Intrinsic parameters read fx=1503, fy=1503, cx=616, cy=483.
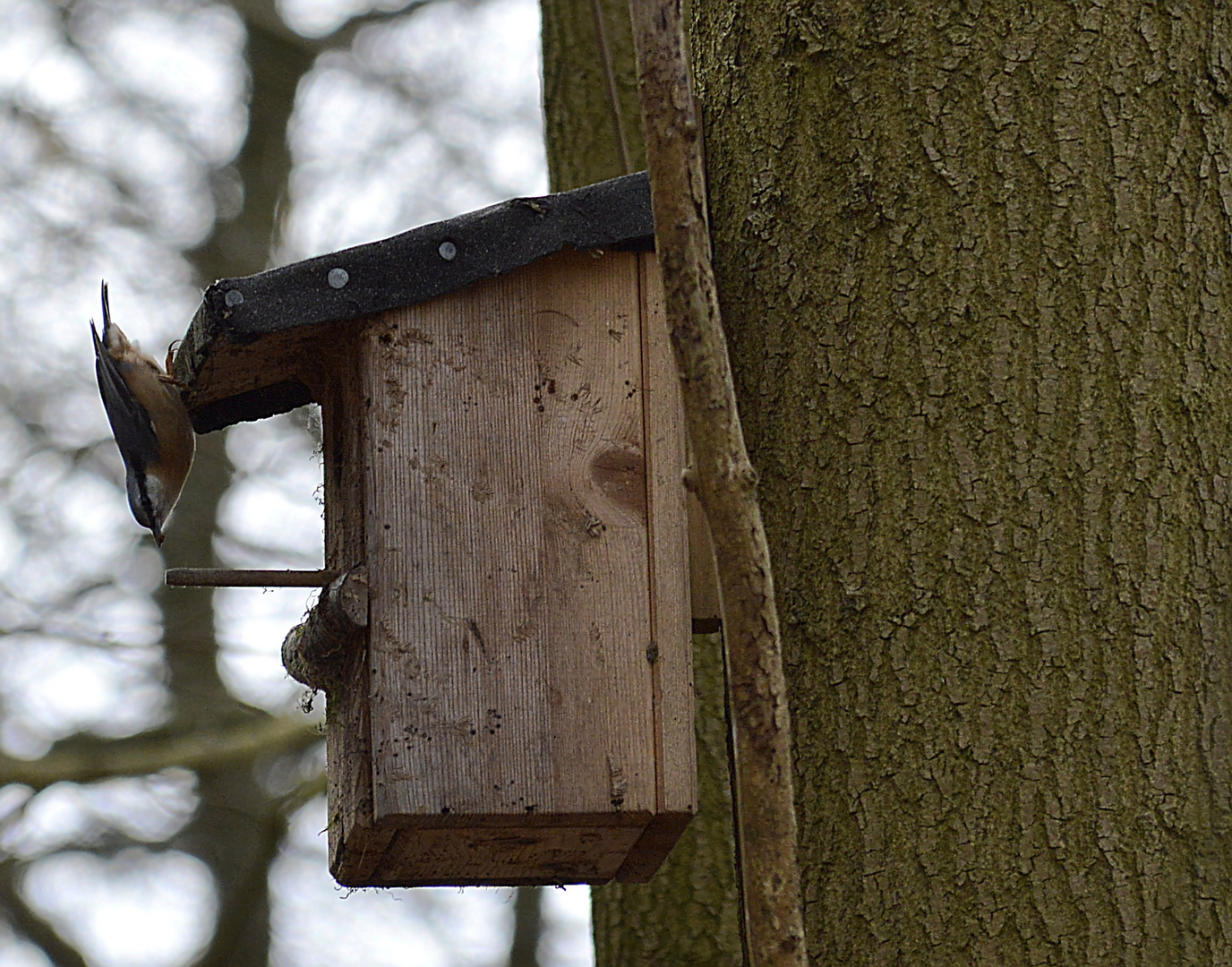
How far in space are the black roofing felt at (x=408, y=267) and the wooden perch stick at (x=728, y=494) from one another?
71cm

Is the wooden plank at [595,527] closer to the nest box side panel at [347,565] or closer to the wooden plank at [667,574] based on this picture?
the wooden plank at [667,574]

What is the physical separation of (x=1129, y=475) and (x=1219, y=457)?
0.27 ft

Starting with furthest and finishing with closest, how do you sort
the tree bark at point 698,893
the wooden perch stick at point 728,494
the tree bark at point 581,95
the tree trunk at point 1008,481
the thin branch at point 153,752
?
the thin branch at point 153,752 < the tree bark at point 581,95 < the tree bark at point 698,893 < the tree trunk at point 1008,481 < the wooden perch stick at point 728,494

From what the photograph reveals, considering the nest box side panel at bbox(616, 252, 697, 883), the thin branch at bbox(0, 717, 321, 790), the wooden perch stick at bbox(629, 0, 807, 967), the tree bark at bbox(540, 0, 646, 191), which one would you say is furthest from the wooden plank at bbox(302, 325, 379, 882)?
the thin branch at bbox(0, 717, 321, 790)

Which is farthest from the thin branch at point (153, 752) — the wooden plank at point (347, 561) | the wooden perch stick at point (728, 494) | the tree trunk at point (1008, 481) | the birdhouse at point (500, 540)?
the wooden perch stick at point (728, 494)

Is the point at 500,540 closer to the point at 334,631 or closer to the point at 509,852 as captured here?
the point at 334,631

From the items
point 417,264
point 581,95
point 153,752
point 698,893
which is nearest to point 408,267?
point 417,264

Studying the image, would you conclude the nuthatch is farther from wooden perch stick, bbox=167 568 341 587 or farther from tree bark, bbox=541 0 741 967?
tree bark, bbox=541 0 741 967

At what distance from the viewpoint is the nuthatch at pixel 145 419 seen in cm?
213

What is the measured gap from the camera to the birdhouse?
1562 mm

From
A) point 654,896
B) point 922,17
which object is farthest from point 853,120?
point 654,896

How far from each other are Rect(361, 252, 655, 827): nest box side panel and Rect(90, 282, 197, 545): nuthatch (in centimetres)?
58

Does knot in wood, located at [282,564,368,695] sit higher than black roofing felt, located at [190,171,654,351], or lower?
lower

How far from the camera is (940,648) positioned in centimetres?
128
